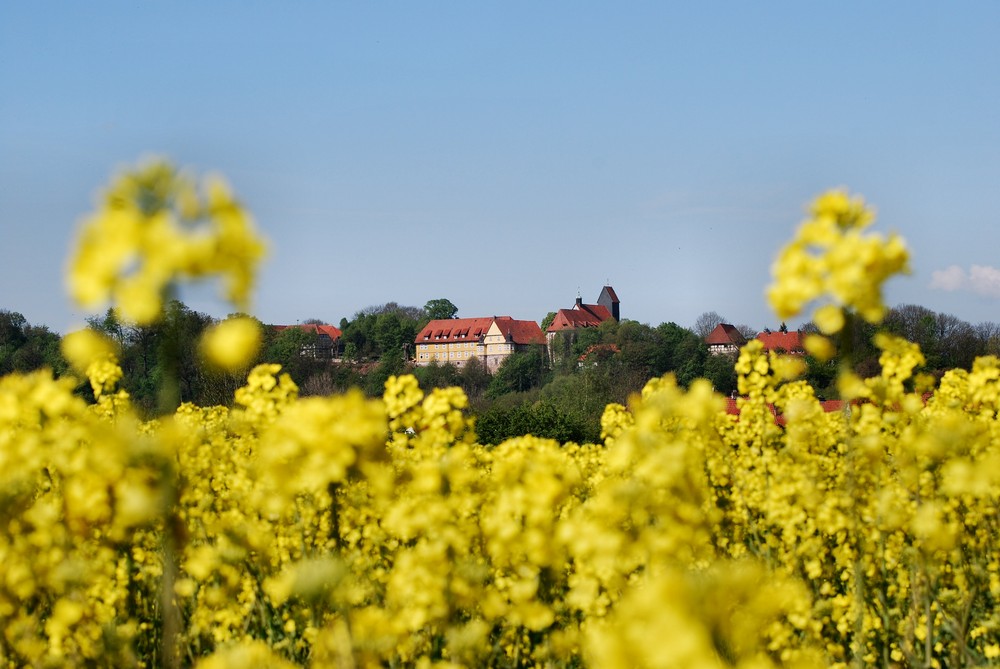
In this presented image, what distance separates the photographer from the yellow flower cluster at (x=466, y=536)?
3.53 metres

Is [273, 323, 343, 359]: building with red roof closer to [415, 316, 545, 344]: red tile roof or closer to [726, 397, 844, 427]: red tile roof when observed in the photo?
[415, 316, 545, 344]: red tile roof

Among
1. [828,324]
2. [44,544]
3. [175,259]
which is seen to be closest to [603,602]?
[828,324]

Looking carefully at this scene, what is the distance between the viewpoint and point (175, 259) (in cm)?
284

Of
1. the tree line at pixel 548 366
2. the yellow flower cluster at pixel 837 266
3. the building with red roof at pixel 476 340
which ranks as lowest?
the yellow flower cluster at pixel 837 266

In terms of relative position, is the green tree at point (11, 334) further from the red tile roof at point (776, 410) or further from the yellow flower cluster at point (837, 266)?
the yellow flower cluster at point (837, 266)

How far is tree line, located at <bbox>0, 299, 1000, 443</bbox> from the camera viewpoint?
124 feet

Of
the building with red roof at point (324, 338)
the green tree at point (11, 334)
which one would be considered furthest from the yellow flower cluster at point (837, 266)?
the building with red roof at point (324, 338)

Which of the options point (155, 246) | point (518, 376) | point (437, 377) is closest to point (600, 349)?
point (518, 376)

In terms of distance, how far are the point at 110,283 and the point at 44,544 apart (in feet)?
7.54

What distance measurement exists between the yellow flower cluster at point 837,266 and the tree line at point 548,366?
22.0m

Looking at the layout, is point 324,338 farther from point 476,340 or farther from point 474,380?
point 474,380

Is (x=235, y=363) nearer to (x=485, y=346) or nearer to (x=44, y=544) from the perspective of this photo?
(x=44, y=544)

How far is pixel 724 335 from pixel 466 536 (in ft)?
347

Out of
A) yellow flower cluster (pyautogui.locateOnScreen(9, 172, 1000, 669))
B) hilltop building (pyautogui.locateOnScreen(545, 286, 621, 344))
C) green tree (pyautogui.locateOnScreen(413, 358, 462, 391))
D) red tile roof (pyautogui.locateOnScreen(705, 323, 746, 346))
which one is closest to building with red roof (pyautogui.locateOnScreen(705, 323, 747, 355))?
red tile roof (pyautogui.locateOnScreen(705, 323, 746, 346))
